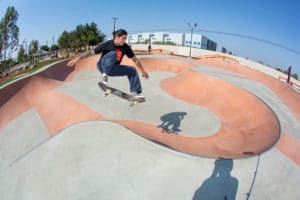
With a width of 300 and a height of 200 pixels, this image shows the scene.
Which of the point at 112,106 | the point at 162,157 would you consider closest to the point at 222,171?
the point at 162,157

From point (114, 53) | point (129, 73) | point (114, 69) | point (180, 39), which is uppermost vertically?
point (180, 39)

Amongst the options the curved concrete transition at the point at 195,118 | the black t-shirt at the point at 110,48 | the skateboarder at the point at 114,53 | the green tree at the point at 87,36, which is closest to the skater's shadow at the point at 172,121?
the curved concrete transition at the point at 195,118

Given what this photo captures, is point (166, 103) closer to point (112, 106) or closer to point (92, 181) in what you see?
point (112, 106)

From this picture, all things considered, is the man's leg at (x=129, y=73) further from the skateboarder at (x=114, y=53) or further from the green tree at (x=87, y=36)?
the green tree at (x=87, y=36)

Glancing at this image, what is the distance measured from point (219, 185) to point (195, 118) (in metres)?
6.63

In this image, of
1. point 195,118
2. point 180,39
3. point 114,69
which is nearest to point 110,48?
point 114,69

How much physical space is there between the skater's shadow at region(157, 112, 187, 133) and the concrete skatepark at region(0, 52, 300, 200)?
0.06m

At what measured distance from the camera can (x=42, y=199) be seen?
6.44m

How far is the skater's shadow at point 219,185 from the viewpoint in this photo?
6.07 metres

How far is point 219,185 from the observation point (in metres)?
6.35

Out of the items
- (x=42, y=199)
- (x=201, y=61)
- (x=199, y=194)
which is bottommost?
(x=42, y=199)

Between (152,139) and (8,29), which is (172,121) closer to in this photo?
(152,139)

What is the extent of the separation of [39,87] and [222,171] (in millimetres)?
10290

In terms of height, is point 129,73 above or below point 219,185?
above
